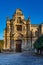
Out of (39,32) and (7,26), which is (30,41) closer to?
(39,32)

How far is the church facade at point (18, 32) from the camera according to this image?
41.2 metres

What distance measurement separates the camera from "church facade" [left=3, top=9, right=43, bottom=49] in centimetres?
4125

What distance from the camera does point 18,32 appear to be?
135 feet

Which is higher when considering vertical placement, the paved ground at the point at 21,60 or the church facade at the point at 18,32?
the church facade at the point at 18,32

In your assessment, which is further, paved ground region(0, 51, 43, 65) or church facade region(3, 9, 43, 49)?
church facade region(3, 9, 43, 49)

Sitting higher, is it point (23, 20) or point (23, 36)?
point (23, 20)

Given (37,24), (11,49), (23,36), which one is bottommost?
(11,49)

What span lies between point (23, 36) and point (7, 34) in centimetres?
341

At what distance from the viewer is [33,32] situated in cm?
4178

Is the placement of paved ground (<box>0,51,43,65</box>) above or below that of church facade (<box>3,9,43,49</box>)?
below

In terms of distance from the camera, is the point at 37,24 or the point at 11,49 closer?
the point at 11,49

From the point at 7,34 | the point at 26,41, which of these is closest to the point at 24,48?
the point at 26,41

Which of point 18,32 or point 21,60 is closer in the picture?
point 21,60

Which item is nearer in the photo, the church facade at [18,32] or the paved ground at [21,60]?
the paved ground at [21,60]
